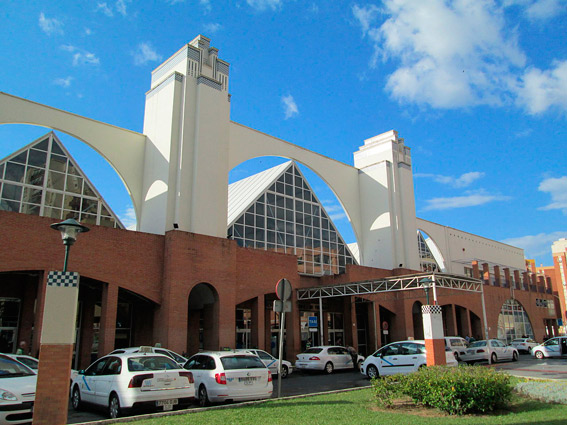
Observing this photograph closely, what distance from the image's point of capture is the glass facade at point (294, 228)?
2864 centimetres

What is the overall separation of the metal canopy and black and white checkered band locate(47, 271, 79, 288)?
56.8ft

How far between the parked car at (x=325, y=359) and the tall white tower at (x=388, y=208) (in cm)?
1368

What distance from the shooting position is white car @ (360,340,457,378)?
17359 millimetres

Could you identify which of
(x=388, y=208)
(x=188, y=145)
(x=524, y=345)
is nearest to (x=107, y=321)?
(x=188, y=145)

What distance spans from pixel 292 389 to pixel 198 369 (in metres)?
4.15

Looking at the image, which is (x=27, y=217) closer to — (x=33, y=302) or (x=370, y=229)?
(x=33, y=302)

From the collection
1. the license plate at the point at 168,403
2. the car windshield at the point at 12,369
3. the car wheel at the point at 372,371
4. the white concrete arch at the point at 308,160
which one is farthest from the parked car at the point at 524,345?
the car windshield at the point at 12,369

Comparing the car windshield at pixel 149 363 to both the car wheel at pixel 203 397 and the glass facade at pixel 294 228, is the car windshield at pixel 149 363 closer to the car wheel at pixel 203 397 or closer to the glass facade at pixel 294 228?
the car wheel at pixel 203 397

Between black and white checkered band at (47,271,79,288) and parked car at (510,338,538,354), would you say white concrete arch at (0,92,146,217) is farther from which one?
parked car at (510,338,538,354)

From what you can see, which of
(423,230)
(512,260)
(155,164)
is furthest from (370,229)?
(512,260)

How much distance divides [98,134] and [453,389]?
2117 cm

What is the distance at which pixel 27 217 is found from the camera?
58.7 feet

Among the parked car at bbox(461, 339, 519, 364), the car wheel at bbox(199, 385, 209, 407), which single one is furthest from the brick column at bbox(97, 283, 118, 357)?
the parked car at bbox(461, 339, 519, 364)

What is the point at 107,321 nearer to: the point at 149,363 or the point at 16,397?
the point at 149,363
